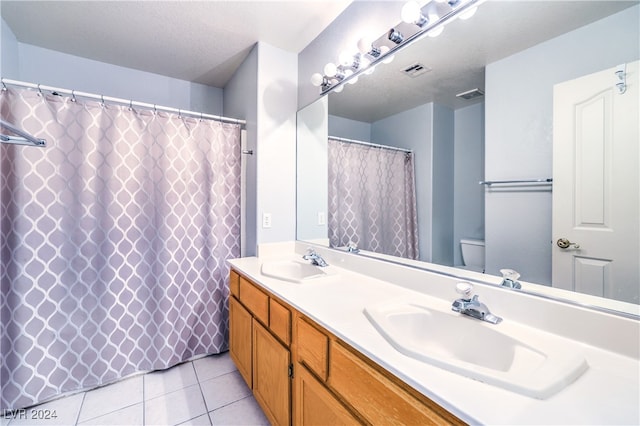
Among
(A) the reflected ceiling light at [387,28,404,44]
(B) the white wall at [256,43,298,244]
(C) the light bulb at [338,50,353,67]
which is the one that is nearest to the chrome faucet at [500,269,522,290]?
(A) the reflected ceiling light at [387,28,404,44]

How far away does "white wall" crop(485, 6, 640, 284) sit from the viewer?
2.58 ft

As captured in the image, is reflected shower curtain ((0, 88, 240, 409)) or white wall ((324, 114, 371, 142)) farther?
white wall ((324, 114, 371, 142))

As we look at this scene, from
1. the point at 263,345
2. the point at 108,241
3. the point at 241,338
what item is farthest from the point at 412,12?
the point at 108,241

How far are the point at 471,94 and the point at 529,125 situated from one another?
0.27 m

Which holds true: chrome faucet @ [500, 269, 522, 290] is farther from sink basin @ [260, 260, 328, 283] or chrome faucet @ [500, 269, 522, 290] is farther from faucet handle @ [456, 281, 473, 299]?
sink basin @ [260, 260, 328, 283]

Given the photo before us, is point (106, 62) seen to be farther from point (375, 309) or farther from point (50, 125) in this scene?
point (375, 309)

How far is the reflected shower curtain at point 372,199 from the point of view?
4.72 ft

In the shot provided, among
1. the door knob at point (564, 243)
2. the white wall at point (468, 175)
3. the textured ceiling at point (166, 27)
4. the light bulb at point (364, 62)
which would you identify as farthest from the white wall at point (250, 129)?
the door knob at point (564, 243)

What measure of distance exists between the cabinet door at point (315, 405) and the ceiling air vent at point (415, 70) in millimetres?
1405

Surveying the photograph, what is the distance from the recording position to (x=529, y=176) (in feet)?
3.09

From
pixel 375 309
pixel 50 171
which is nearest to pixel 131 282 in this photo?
pixel 50 171

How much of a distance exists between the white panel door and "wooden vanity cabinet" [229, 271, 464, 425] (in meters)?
0.64

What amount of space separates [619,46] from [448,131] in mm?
539

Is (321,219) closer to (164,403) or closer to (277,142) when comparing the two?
(277,142)
